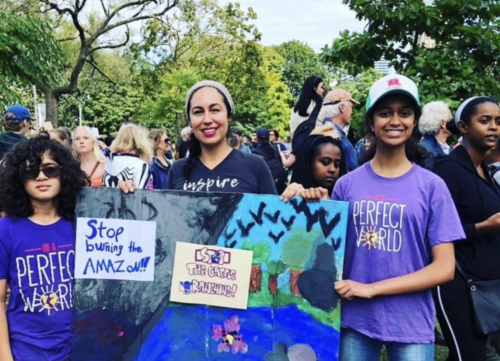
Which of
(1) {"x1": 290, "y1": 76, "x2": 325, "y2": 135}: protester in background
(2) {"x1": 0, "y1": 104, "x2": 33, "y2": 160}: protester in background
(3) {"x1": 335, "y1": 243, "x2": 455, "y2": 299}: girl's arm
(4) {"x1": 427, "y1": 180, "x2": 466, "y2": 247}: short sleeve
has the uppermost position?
(1) {"x1": 290, "y1": 76, "x2": 325, "y2": 135}: protester in background

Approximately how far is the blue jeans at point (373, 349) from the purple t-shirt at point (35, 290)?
4.15 ft

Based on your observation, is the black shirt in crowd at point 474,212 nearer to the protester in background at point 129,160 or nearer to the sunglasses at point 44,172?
the sunglasses at point 44,172

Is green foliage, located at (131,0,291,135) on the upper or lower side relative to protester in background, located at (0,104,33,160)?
upper

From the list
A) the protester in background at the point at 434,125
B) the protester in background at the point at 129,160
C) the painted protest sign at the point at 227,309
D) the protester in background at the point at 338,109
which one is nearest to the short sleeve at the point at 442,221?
the painted protest sign at the point at 227,309

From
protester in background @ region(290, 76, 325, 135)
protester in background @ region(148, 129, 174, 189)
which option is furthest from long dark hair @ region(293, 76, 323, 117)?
protester in background @ region(148, 129, 174, 189)

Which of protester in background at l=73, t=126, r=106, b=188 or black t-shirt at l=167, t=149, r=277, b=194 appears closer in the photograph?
black t-shirt at l=167, t=149, r=277, b=194

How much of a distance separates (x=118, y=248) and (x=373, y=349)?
128 cm

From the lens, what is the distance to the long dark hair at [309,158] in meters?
3.58

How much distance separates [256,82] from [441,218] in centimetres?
2764

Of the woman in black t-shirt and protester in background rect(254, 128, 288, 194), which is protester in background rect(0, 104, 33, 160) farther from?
protester in background rect(254, 128, 288, 194)

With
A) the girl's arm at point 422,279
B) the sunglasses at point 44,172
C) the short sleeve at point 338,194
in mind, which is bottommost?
the girl's arm at point 422,279

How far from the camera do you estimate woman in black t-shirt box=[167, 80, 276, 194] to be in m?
2.76

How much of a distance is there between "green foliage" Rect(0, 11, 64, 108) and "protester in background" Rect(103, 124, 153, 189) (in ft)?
20.3

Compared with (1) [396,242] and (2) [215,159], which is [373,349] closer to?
(1) [396,242]
